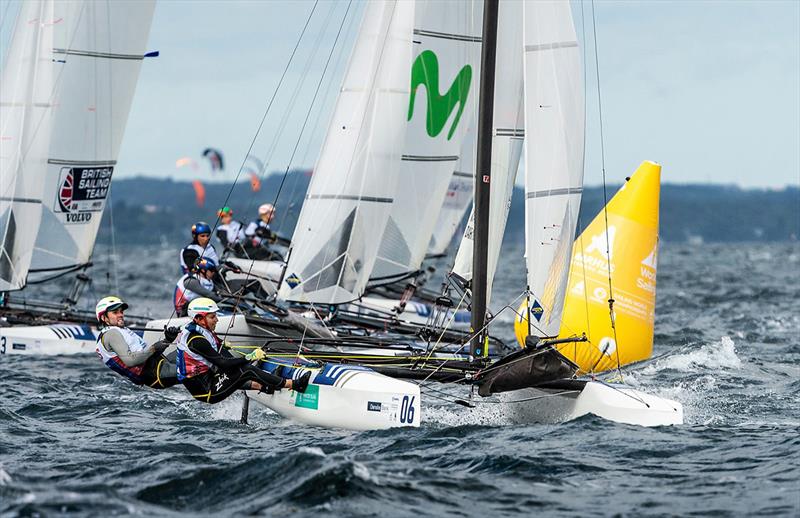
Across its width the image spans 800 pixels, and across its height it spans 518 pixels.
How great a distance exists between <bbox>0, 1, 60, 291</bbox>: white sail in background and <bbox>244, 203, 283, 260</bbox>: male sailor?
10.1ft

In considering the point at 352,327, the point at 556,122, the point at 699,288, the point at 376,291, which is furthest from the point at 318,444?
the point at 699,288

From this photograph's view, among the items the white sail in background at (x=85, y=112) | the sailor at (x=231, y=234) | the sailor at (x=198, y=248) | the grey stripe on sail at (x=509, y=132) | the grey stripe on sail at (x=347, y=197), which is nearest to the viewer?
the grey stripe on sail at (x=509, y=132)

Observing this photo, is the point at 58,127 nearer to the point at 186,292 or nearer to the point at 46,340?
the point at 46,340

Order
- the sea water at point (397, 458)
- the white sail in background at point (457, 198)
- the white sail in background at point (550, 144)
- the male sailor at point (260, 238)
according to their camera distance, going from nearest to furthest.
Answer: the sea water at point (397, 458), the white sail in background at point (550, 144), the male sailor at point (260, 238), the white sail in background at point (457, 198)

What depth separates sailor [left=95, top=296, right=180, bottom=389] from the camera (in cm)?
1041

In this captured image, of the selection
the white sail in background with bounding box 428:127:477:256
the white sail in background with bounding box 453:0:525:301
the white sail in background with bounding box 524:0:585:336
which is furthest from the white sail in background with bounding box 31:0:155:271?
the white sail in background with bounding box 524:0:585:336

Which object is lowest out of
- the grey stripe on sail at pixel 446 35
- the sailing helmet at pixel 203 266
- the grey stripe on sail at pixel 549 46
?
the sailing helmet at pixel 203 266

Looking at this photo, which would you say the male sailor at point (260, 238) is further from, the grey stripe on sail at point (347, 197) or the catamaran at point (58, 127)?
the grey stripe on sail at point (347, 197)

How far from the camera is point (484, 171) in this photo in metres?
10.6

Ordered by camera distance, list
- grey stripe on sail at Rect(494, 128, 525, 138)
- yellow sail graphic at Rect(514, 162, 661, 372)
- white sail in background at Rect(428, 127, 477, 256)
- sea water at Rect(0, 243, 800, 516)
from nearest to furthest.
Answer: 1. sea water at Rect(0, 243, 800, 516)
2. grey stripe on sail at Rect(494, 128, 525, 138)
3. yellow sail graphic at Rect(514, 162, 661, 372)
4. white sail in background at Rect(428, 127, 477, 256)

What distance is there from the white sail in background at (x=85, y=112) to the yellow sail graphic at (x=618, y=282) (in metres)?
6.77

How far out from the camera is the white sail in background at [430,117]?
14906 mm

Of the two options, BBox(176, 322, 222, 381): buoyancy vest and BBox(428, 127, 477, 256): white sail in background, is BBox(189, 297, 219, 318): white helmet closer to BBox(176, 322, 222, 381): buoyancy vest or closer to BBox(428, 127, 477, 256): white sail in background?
BBox(176, 322, 222, 381): buoyancy vest

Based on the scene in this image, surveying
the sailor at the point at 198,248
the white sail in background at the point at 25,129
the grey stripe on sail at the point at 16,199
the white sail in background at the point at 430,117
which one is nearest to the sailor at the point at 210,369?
the sailor at the point at 198,248
